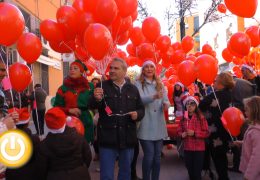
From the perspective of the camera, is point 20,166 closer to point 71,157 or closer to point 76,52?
point 71,157

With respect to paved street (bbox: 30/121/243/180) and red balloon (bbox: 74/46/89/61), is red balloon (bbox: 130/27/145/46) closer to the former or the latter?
red balloon (bbox: 74/46/89/61)

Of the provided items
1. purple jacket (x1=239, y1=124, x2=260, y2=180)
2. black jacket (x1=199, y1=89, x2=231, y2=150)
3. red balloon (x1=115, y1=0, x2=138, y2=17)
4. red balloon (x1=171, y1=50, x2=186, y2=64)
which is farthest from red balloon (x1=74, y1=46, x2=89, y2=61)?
red balloon (x1=171, y1=50, x2=186, y2=64)

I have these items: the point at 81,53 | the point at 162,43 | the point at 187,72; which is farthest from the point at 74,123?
the point at 162,43

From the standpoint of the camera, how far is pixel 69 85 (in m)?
4.84

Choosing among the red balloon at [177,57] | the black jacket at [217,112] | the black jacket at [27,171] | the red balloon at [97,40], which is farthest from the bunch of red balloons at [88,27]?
the red balloon at [177,57]

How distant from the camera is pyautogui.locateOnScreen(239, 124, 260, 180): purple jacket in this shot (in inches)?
132

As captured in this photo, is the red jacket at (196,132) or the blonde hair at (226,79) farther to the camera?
the blonde hair at (226,79)

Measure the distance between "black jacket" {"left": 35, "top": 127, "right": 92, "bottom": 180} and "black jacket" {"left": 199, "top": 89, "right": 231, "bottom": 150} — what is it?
97.8 inches

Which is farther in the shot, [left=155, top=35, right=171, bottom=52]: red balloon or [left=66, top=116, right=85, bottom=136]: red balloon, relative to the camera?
[left=155, top=35, right=171, bottom=52]: red balloon

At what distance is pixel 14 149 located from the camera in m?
3.29

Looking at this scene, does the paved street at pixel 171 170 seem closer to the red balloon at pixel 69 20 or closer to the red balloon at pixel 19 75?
the red balloon at pixel 19 75

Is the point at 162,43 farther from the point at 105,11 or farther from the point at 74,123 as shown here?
the point at 74,123

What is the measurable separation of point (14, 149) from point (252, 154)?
227cm

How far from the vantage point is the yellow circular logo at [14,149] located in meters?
3.21
